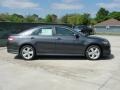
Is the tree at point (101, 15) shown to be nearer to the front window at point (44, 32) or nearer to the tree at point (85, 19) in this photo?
the tree at point (85, 19)

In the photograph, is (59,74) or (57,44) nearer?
(59,74)

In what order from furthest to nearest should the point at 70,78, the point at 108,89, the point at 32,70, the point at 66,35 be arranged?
the point at 66,35, the point at 32,70, the point at 70,78, the point at 108,89

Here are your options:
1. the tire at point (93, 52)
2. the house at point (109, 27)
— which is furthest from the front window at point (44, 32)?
the house at point (109, 27)

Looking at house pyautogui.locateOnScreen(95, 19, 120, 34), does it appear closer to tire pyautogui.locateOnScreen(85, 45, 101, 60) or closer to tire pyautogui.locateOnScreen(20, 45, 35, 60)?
tire pyautogui.locateOnScreen(85, 45, 101, 60)

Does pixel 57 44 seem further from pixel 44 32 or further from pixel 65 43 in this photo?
pixel 44 32

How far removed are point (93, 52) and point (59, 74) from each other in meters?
3.30

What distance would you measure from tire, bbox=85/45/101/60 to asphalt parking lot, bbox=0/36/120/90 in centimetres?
25

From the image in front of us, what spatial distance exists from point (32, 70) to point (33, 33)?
2765mm

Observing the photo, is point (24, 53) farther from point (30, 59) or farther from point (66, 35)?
point (66, 35)

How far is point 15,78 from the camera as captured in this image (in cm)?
735

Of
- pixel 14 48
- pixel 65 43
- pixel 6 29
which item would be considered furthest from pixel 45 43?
pixel 6 29

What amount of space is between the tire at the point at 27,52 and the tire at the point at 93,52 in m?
2.32

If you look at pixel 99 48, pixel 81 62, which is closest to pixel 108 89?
pixel 81 62

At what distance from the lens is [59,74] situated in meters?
7.86
